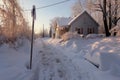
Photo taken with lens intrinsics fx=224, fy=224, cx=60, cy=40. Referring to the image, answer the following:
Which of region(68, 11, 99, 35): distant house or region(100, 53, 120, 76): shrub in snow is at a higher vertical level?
region(68, 11, 99, 35): distant house

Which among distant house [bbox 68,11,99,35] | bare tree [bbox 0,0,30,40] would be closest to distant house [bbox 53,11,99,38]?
distant house [bbox 68,11,99,35]

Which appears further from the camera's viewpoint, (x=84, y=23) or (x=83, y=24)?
(x=84, y=23)

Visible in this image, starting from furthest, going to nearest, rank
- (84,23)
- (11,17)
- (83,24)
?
(84,23) → (83,24) → (11,17)

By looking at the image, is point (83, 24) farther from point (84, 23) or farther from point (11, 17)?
point (11, 17)

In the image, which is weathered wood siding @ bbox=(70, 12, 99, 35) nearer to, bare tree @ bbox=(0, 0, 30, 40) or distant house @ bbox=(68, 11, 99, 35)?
distant house @ bbox=(68, 11, 99, 35)

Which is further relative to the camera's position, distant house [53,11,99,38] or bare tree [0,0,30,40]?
distant house [53,11,99,38]

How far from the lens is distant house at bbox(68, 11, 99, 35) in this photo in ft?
154

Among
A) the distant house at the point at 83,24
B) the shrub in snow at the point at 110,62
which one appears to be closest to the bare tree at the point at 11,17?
the shrub in snow at the point at 110,62

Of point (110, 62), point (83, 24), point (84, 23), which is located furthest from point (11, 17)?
point (84, 23)

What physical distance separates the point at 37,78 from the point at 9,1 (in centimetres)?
594

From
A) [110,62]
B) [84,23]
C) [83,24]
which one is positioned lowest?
[110,62]

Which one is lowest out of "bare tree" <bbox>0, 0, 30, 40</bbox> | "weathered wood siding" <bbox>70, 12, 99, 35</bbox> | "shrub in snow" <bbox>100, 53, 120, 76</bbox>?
"shrub in snow" <bbox>100, 53, 120, 76</bbox>

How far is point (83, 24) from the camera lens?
47375 millimetres

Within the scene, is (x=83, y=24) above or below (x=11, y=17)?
above
